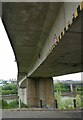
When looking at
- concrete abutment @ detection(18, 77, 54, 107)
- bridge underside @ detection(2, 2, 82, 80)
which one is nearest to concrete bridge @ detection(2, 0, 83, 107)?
bridge underside @ detection(2, 2, 82, 80)

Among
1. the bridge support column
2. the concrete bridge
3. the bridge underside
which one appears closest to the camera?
the concrete bridge

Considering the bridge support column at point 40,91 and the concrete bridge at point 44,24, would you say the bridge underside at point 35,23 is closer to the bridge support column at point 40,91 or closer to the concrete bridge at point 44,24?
the concrete bridge at point 44,24

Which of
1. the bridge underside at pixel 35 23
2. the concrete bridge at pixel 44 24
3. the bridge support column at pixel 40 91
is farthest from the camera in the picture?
the bridge support column at pixel 40 91

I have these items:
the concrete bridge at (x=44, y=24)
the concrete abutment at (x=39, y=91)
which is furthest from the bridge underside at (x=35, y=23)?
the concrete abutment at (x=39, y=91)

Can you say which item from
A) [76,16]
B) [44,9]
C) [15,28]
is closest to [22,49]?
[15,28]

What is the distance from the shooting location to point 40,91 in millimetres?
34750

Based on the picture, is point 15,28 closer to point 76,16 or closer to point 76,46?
point 76,46

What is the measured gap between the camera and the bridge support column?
34.2 metres

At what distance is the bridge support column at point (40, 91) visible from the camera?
3425 cm

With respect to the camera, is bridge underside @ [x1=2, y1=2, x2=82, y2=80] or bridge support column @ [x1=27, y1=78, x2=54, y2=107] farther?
bridge support column @ [x1=27, y1=78, x2=54, y2=107]

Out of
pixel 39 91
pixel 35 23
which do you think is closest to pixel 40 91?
pixel 39 91

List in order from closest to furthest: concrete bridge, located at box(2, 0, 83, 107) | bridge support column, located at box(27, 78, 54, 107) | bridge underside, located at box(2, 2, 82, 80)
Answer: concrete bridge, located at box(2, 0, 83, 107), bridge underside, located at box(2, 2, 82, 80), bridge support column, located at box(27, 78, 54, 107)

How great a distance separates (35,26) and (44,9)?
6.19 feet

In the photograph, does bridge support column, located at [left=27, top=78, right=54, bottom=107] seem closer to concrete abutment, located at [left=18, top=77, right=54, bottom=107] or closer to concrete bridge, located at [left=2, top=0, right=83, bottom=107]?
concrete abutment, located at [left=18, top=77, right=54, bottom=107]
